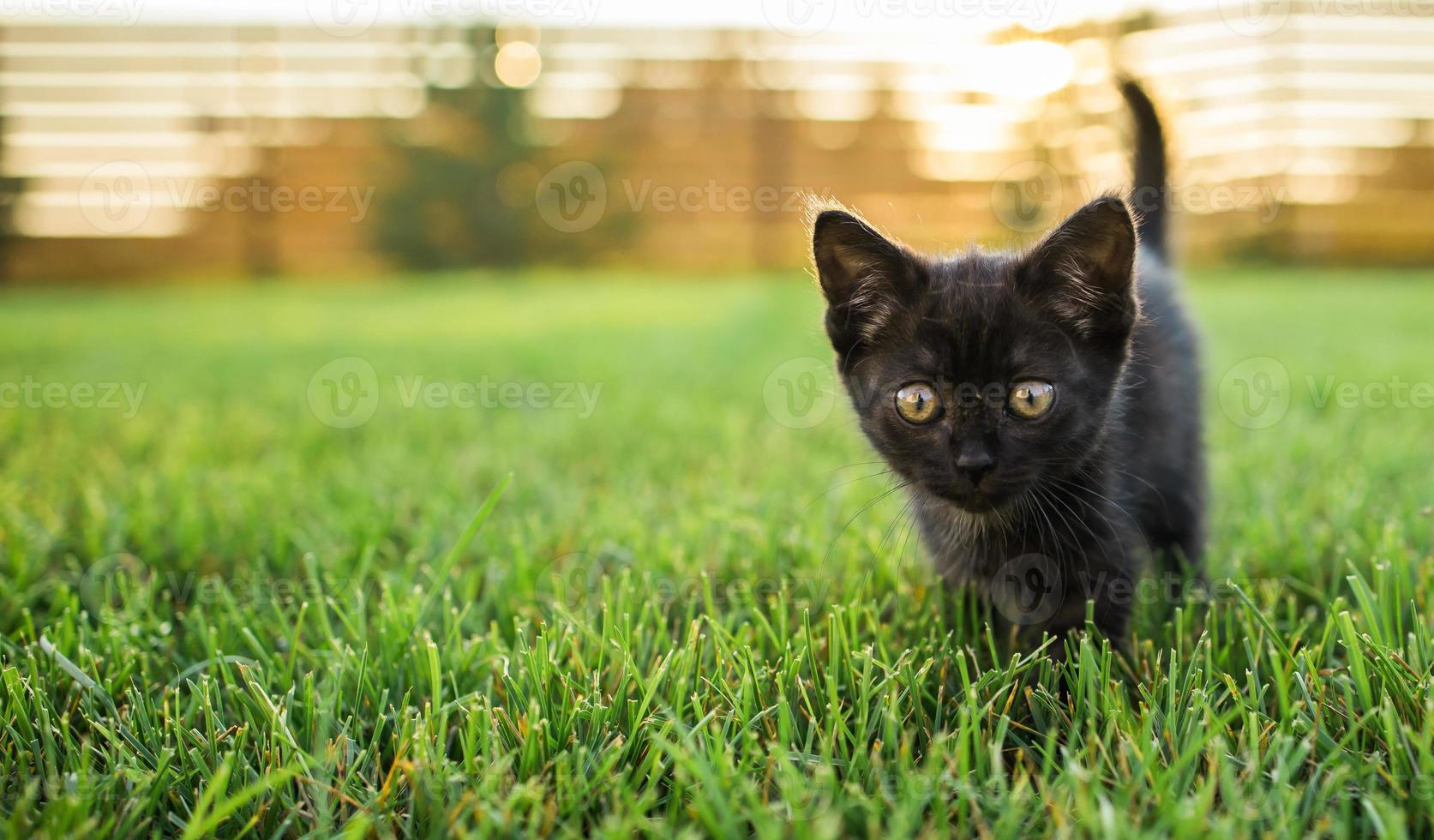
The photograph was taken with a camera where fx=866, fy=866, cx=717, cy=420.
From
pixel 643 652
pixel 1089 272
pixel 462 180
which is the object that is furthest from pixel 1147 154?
pixel 462 180

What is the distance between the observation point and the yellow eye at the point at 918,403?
1.38 metres

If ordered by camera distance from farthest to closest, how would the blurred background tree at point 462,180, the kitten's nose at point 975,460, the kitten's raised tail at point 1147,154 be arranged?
1. the blurred background tree at point 462,180
2. the kitten's raised tail at point 1147,154
3. the kitten's nose at point 975,460

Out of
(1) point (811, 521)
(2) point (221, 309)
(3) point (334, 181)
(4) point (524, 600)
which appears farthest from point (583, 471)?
(3) point (334, 181)

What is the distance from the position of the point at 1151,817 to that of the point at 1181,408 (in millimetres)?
1158

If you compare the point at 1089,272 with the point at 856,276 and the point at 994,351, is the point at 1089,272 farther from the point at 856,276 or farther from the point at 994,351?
the point at 856,276

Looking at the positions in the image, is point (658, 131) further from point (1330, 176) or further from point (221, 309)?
point (1330, 176)

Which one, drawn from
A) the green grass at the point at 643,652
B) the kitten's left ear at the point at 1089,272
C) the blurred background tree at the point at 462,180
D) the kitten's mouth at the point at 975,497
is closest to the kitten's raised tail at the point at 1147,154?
the green grass at the point at 643,652

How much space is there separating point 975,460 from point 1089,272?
0.38m

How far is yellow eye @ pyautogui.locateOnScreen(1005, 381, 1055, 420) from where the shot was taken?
1335 millimetres

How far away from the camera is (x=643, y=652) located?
1315 mm

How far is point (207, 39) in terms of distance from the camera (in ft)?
38.6

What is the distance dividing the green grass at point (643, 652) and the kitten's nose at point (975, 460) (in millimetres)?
254

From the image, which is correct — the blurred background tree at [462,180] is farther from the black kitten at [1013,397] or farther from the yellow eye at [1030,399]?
the yellow eye at [1030,399]

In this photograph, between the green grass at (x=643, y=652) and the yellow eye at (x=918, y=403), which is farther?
the yellow eye at (x=918, y=403)
